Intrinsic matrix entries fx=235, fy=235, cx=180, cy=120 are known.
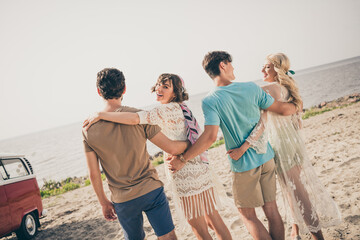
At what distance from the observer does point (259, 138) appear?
2580 millimetres

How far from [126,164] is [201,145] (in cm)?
78

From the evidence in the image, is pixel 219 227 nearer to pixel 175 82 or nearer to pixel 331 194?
pixel 175 82

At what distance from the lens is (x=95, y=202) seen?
7.76 m

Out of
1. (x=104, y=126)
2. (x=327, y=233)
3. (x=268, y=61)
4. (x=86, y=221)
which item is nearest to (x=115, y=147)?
(x=104, y=126)

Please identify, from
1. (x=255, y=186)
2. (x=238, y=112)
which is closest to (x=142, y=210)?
(x=255, y=186)

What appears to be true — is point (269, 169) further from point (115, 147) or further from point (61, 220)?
point (61, 220)

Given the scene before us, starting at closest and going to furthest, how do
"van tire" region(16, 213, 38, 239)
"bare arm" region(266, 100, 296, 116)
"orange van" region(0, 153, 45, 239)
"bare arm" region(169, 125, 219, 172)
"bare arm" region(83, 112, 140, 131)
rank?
1. "bare arm" region(83, 112, 140, 131)
2. "bare arm" region(169, 125, 219, 172)
3. "bare arm" region(266, 100, 296, 116)
4. "orange van" region(0, 153, 45, 239)
5. "van tire" region(16, 213, 38, 239)

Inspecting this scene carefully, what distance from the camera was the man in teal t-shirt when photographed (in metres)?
2.46

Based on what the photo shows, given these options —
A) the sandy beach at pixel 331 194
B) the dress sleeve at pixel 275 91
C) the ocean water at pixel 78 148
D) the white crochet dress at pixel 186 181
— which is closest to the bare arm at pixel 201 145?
the white crochet dress at pixel 186 181

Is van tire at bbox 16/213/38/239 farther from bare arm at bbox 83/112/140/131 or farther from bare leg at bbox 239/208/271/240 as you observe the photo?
bare leg at bbox 239/208/271/240

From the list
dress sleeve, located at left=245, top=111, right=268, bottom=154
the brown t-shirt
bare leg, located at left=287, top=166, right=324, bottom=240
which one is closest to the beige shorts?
dress sleeve, located at left=245, top=111, right=268, bottom=154

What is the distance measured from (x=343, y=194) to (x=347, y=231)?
120 cm

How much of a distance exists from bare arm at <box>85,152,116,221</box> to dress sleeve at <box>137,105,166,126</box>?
0.62 metres

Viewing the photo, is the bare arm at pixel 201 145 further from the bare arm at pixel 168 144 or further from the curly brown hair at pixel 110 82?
the curly brown hair at pixel 110 82
